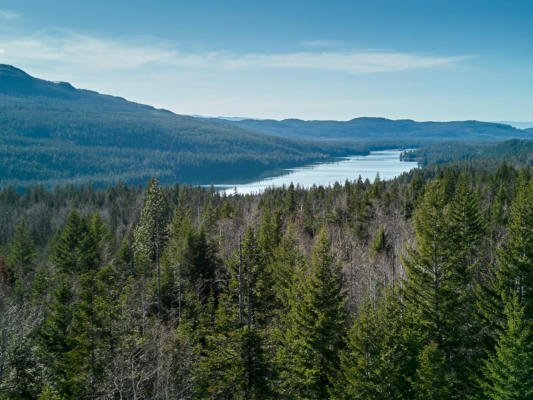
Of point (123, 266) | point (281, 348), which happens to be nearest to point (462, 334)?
point (281, 348)

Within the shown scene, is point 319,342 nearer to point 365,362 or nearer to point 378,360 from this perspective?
point 365,362

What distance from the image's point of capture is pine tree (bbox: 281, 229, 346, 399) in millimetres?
22312

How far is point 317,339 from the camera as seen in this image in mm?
22797

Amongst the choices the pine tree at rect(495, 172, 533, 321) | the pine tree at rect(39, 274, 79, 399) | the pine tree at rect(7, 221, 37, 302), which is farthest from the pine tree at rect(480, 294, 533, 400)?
the pine tree at rect(7, 221, 37, 302)

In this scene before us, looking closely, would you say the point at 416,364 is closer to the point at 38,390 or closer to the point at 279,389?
the point at 279,389

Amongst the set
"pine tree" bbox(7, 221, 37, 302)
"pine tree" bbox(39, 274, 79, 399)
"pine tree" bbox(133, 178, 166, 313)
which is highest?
"pine tree" bbox(133, 178, 166, 313)

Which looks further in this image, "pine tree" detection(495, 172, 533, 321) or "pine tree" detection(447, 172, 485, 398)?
"pine tree" detection(495, 172, 533, 321)

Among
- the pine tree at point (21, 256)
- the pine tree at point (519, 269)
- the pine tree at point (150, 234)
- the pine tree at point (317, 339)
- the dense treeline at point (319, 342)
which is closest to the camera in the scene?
the dense treeline at point (319, 342)

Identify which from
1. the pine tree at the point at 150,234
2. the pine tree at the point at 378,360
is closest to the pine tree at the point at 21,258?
the pine tree at the point at 150,234

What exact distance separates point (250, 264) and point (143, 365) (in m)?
8.72

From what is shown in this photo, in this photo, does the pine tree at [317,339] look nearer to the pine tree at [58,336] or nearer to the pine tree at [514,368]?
the pine tree at [514,368]

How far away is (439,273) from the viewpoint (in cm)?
2367

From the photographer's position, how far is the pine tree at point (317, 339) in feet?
73.2

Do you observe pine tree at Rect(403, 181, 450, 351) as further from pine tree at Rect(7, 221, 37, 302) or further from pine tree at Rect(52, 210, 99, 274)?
pine tree at Rect(7, 221, 37, 302)
